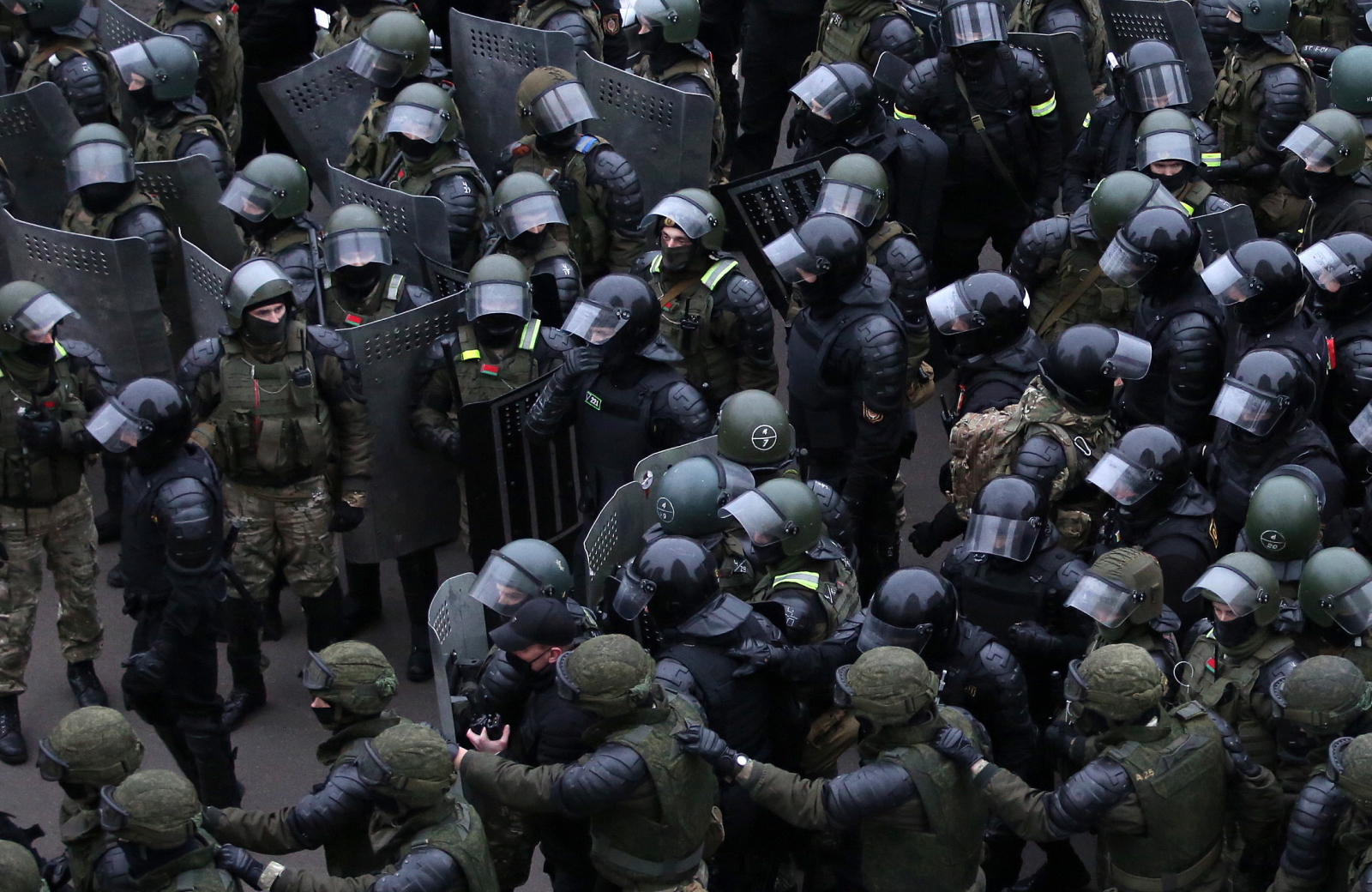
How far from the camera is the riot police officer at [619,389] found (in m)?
7.14

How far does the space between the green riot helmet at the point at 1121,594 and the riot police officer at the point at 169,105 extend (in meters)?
5.07

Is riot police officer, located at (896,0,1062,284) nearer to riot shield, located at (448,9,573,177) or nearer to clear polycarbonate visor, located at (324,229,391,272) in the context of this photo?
riot shield, located at (448,9,573,177)

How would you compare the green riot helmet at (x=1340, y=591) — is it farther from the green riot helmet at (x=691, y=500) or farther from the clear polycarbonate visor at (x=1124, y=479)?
the green riot helmet at (x=691, y=500)

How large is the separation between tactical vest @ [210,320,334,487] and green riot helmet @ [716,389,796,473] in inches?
65.4

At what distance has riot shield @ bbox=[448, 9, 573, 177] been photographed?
988cm

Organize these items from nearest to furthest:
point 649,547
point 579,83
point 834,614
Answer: point 649,547
point 834,614
point 579,83

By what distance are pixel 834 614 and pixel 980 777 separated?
1.12 metres

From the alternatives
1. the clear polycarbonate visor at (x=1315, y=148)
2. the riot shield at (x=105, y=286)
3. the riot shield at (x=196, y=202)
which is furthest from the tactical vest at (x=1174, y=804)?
the riot shield at (x=196, y=202)

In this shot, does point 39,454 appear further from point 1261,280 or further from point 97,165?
point 1261,280

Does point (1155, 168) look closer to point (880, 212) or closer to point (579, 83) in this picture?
point (880, 212)

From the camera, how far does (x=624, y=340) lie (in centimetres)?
719

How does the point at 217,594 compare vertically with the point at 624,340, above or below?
below

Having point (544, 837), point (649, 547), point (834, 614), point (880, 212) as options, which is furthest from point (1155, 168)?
point (544, 837)

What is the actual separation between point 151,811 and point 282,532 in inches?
111
